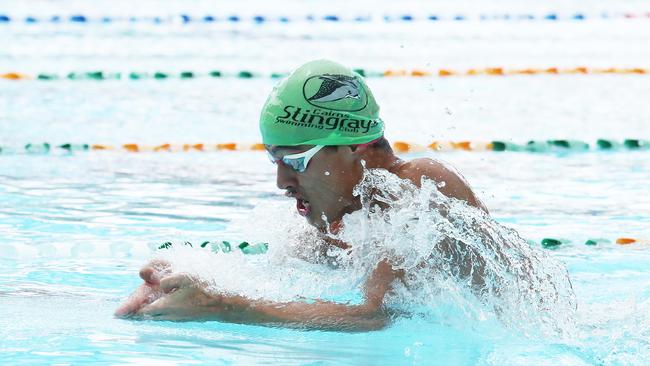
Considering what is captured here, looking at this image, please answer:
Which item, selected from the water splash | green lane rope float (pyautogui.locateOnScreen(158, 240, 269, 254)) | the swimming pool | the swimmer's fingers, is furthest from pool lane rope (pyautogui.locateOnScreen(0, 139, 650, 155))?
the swimmer's fingers

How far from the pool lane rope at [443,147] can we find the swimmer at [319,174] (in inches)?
150

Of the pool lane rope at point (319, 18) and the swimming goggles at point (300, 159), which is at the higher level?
the pool lane rope at point (319, 18)

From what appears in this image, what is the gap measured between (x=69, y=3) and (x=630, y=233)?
11629 mm

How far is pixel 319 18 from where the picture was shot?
47.3 ft

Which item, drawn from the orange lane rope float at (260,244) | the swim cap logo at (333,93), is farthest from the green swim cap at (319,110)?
the orange lane rope float at (260,244)

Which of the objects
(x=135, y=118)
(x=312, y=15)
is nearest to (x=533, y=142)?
(x=135, y=118)

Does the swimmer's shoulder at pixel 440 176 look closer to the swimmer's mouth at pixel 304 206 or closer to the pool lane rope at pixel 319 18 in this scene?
the swimmer's mouth at pixel 304 206

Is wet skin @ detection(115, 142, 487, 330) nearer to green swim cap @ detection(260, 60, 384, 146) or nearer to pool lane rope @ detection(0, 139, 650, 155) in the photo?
green swim cap @ detection(260, 60, 384, 146)

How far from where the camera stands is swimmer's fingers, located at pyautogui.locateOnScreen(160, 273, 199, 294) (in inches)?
118

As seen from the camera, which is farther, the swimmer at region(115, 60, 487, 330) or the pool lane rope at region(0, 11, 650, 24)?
the pool lane rope at region(0, 11, 650, 24)

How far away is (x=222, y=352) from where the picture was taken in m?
3.17

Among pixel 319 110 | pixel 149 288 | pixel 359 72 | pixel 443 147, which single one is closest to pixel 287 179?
pixel 319 110

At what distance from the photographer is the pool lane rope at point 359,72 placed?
9531mm

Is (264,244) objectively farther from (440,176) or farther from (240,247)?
(440,176)
